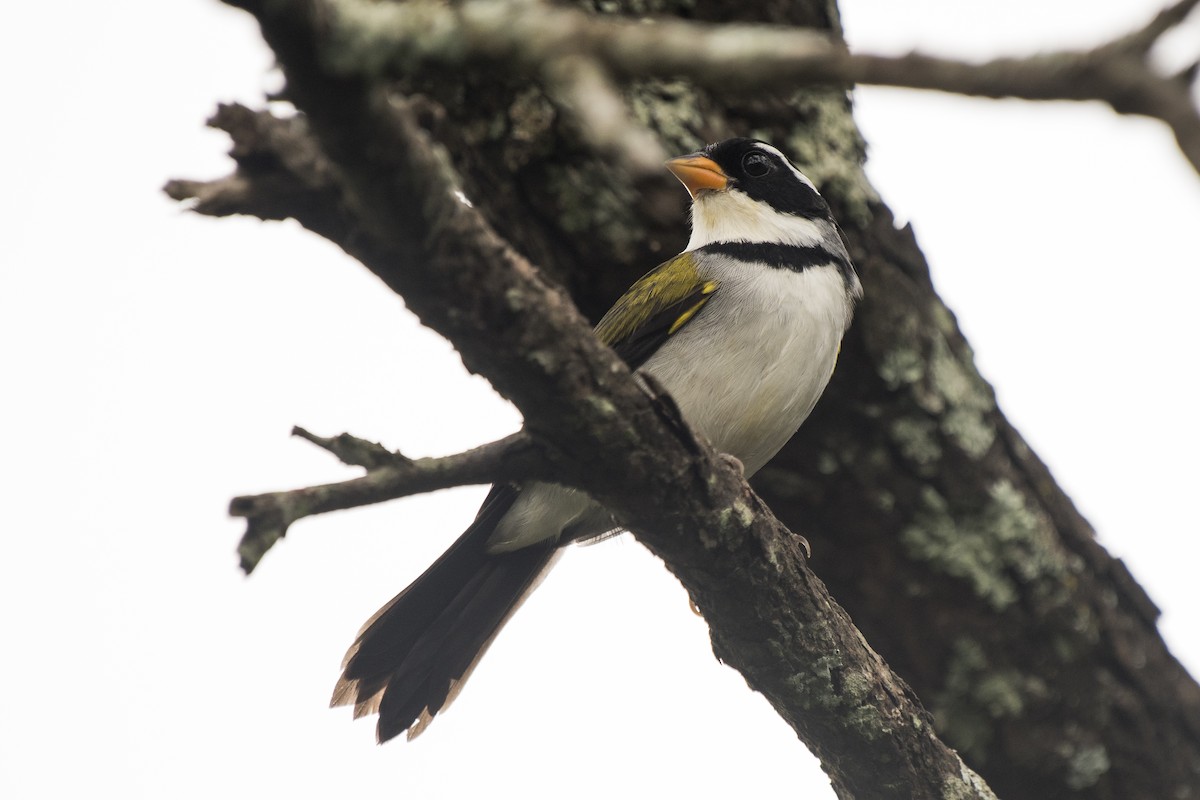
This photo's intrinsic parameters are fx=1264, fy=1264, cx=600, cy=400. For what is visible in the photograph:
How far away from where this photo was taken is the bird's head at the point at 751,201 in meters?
5.09

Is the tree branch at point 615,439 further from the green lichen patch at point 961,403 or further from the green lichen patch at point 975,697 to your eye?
the green lichen patch at point 961,403

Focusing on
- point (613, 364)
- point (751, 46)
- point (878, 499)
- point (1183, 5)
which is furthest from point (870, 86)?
point (878, 499)

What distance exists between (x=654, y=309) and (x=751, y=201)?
3.52 ft

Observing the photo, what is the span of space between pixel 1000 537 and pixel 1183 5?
342 cm

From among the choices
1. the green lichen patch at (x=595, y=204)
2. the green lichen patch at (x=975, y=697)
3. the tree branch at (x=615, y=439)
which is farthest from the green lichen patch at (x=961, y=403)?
the green lichen patch at (x=595, y=204)

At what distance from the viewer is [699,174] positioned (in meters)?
5.04

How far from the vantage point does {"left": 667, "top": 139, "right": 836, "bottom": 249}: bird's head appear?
200 inches

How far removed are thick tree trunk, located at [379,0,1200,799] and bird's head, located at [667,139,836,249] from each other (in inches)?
22.8

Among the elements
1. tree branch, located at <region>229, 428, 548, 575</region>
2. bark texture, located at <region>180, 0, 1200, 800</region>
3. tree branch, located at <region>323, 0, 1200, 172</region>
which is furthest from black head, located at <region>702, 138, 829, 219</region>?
tree branch, located at <region>323, 0, 1200, 172</region>

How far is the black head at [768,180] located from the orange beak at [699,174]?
0.03 m

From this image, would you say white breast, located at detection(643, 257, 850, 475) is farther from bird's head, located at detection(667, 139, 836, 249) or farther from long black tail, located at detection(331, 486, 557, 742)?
long black tail, located at detection(331, 486, 557, 742)

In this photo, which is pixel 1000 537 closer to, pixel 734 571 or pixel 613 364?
pixel 734 571

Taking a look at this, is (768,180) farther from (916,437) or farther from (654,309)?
(916,437)

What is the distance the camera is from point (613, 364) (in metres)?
2.76
